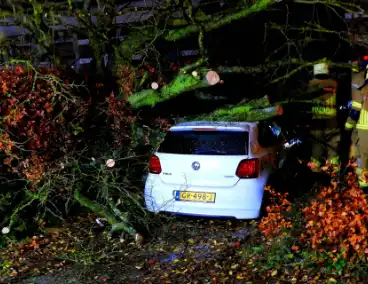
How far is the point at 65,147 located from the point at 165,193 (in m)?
1.91

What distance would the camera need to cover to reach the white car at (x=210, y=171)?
6328 millimetres

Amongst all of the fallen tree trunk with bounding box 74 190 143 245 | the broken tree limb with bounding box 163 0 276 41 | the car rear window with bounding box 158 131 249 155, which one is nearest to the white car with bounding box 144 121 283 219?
the car rear window with bounding box 158 131 249 155

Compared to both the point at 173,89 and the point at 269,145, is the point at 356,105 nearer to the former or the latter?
the point at 269,145

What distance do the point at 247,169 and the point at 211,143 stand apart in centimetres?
64

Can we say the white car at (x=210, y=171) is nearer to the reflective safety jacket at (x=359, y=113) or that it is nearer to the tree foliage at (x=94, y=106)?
the tree foliage at (x=94, y=106)

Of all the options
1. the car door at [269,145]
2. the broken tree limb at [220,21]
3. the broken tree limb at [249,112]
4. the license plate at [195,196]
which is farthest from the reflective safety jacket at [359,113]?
the license plate at [195,196]

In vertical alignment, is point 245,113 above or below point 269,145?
above

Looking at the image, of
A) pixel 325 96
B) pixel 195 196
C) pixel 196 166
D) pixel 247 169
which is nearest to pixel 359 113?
pixel 247 169

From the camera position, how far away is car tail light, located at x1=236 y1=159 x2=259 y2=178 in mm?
6312

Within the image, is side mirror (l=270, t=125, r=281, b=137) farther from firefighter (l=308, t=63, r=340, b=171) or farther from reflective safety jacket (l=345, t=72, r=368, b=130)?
firefighter (l=308, t=63, r=340, b=171)

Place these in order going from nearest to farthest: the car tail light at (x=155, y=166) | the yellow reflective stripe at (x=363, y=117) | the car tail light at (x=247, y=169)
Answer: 1. the car tail light at (x=247, y=169)
2. the yellow reflective stripe at (x=363, y=117)
3. the car tail light at (x=155, y=166)

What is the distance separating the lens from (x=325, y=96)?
9.70 metres

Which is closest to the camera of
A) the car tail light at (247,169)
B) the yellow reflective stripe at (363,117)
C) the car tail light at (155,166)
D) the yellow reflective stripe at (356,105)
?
the car tail light at (247,169)

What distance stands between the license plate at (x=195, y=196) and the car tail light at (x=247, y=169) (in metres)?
0.48
